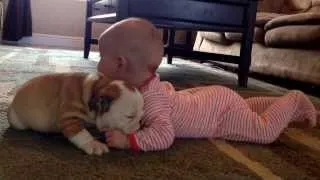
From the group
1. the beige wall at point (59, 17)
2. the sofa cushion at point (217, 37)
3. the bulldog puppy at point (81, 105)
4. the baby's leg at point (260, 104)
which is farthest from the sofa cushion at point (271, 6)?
the bulldog puppy at point (81, 105)

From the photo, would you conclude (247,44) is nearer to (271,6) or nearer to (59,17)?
(271,6)

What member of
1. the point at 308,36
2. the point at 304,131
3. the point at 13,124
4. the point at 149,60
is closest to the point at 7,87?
the point at 13,124

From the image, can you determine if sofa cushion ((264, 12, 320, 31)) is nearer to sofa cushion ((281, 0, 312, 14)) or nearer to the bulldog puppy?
sofa cushion ((281, 0, 312, 14))

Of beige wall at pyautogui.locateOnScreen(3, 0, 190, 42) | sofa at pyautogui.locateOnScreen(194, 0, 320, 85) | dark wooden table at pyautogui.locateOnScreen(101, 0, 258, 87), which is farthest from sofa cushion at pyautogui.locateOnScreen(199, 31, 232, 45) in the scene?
beige wall at pyautogui.locateOnScreen(3, 0, 190, 42)

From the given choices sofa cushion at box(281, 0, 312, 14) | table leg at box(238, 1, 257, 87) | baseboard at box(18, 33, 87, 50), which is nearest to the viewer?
table leg at box(238, 1, 257, 87)

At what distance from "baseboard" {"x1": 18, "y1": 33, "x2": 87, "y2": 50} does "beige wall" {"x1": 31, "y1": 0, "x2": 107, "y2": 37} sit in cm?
4

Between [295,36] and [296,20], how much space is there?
0.33 ft

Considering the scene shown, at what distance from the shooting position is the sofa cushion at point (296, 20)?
6.62 feet

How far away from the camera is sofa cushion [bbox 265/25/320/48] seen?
77.1 inches

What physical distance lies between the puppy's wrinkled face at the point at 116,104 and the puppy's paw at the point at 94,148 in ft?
0.10

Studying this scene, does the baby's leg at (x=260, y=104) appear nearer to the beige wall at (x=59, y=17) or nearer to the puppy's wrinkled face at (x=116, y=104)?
the puppy's wrinkled face at (x=116, y=104)

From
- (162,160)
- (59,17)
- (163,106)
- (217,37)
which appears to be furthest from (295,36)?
(59,17)

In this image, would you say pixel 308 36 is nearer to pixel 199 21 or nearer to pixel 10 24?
pixel 199 21

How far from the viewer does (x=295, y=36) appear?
2.09m
